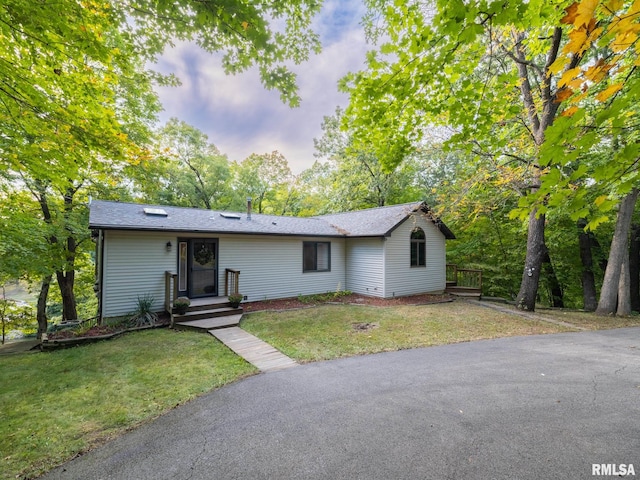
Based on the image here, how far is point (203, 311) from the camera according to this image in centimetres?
834

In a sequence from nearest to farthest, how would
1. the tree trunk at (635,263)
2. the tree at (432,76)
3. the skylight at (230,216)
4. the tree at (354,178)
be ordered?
the tree at (432,76) < the skylight at (230,216) < the tree trunk at (635,263) < the tree at (354,178)

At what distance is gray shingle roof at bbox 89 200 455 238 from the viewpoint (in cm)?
812

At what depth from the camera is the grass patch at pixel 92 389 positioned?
2896mm

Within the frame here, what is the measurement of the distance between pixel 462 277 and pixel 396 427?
12777 millimetres

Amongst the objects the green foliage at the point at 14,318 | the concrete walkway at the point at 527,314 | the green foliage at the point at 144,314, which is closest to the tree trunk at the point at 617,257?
the concrete walkway at the point at 527,314

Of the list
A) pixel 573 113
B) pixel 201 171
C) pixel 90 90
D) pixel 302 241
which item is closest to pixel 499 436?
pixel 573 113

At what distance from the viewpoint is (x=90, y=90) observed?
16.0 feet

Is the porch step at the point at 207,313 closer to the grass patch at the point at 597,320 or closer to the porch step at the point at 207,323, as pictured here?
the porch step at the point at 207,323

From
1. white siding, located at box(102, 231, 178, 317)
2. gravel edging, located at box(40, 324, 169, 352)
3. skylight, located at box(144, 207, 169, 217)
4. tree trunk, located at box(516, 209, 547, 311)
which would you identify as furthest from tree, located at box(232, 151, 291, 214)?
tree trunk, located at box(516, 209, 547, 311)

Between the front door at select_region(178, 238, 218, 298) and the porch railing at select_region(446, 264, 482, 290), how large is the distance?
11.1 meters

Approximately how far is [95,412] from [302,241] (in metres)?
8.81

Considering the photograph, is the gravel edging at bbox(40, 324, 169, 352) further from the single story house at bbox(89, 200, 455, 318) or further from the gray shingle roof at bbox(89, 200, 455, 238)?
the gray shingle roof at bbox(89, 200, 455, 238)

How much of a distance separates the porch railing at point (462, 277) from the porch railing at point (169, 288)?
12145 mm

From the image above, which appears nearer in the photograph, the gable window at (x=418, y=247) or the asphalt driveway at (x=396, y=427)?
the asphalt driveway at (x=396, y=427)
